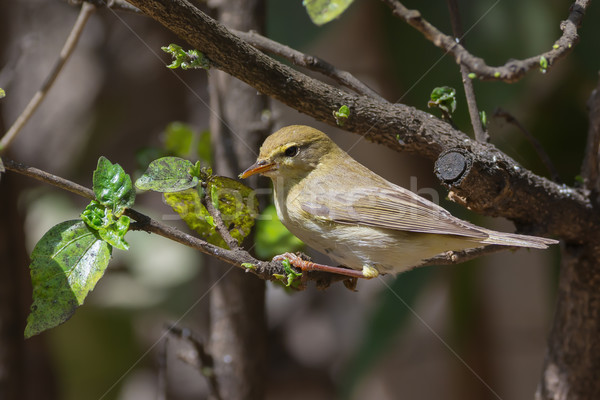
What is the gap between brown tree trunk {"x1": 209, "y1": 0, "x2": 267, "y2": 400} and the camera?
2.25 metres

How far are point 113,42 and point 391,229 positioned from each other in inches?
114

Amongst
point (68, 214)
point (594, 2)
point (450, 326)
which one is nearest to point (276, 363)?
point (450, 326)

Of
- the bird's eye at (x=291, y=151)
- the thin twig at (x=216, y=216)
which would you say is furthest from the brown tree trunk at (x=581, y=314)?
the thin twig at (x=216, y=216)

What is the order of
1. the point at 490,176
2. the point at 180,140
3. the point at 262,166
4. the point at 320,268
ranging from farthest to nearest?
the point at 180,140, the point at 262,166, the point at 320,268, the point at 490,176

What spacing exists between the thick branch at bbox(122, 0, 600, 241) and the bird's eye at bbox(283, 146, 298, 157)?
49 centimetres

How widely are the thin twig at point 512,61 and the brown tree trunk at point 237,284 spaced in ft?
2.38

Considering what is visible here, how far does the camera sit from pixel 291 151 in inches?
84.3

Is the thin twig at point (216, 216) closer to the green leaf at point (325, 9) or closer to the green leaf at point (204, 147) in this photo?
the green leaf at point (325, 9)

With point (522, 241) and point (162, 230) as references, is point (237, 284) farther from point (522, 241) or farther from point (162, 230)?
point (522, 241)

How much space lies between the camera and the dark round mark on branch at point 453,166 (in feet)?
4.70

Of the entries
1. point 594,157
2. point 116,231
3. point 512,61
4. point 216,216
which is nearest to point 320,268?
point 216,216

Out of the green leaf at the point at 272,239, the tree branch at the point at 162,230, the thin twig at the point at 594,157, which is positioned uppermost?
the thin twig at the point at 594,157

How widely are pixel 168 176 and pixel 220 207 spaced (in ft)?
0.81

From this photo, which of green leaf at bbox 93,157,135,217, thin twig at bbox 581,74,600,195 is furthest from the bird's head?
thin twig at bbox 581,74,600,195
